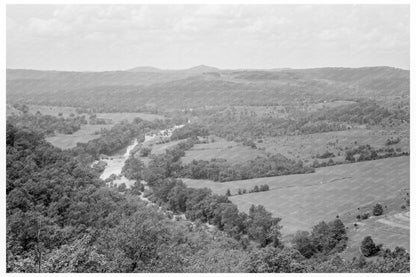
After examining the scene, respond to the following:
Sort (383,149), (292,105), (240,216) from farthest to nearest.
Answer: (292,105) < (383,149) < (240,216)

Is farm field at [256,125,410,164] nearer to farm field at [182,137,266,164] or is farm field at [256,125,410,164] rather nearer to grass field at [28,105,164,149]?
farm field at [182,137,266,164]

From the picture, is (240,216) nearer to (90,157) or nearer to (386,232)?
(386,232)

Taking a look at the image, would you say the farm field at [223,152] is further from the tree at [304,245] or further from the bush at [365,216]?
Result: the tree at [304,245]

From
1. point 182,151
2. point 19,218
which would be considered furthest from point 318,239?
point 182,151

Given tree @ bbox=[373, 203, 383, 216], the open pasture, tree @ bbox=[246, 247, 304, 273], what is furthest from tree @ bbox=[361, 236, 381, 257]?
tree @ bbox=[246, 247, 304, 273]

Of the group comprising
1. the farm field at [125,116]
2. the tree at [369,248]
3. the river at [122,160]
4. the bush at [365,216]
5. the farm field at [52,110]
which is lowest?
the tree at [369,248]

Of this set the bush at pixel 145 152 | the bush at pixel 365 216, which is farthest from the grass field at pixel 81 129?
the bush at pixel 365 216
